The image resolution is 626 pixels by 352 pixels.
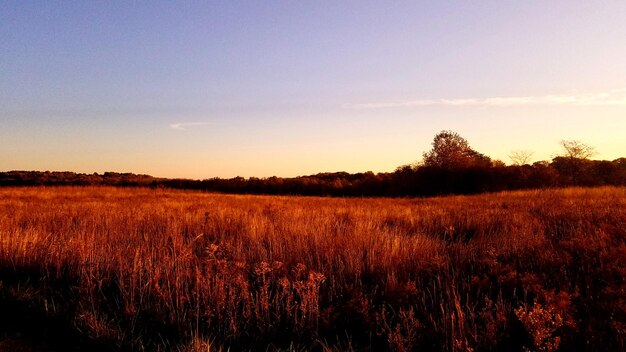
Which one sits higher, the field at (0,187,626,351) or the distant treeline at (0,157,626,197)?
the distant treeline at (0,157,626,197)

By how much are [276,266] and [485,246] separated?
3726 millimetres

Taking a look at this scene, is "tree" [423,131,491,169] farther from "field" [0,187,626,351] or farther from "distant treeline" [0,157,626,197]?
"field" [0,187,626,351]

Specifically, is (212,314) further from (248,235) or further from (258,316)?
(248,235)

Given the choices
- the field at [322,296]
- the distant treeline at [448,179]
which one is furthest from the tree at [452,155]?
the field at [322,296]

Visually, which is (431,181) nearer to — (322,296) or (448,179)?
(448,179)

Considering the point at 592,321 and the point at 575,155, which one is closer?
the point at 592,321

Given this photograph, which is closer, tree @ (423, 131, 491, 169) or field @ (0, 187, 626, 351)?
field @ (0, 187, 626, 351)

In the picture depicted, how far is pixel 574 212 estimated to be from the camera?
11.7 metres

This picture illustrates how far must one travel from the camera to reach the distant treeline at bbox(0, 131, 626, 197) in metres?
35.4

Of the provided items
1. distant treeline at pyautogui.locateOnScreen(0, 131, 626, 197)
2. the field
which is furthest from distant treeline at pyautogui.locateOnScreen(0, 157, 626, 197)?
the field

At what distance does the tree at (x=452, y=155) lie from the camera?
39.3 meters

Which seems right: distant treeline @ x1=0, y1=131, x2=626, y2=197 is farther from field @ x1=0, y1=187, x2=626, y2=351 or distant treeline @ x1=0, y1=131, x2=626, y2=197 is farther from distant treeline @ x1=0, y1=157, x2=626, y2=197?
field @ x1=0, y1=187, x2=626, y2=351

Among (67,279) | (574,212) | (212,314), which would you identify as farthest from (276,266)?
(574,212)

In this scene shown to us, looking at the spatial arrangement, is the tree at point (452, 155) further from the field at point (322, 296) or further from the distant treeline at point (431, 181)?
the field at point (322, 296)
